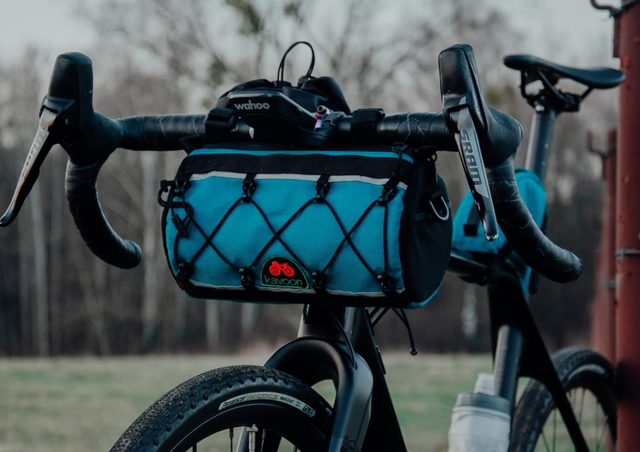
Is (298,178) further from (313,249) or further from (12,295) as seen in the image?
(12,295)

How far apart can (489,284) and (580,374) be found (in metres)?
0.51

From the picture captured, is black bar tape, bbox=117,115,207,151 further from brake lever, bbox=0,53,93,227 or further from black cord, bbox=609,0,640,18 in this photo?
black cord, bbox=609,0,640,18

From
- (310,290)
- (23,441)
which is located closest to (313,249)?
(310,290)

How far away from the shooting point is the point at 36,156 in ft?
4.83

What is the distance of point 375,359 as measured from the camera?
165 centimetres

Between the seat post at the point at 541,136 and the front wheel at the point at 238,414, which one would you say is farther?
the seat post at the point at 541,136

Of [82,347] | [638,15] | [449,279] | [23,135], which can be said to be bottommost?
[82,347]

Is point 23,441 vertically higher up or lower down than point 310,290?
lower down

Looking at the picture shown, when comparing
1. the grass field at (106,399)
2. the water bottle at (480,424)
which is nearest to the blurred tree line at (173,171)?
the grass field at (106,399)

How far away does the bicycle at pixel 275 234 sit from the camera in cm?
127

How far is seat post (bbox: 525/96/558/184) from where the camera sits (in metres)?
2.34

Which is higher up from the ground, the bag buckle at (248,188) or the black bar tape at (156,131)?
the black bar tape at (156,131)

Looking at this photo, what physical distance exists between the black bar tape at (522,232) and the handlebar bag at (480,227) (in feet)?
1.43

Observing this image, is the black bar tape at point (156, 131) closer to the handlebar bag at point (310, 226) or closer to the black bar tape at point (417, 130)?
the handlebar bag at point (310, 226)
